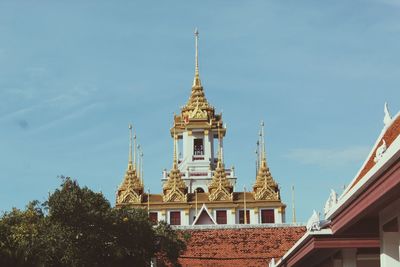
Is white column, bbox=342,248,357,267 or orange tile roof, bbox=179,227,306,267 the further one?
orange tile roof, bbox=179,227,306,267

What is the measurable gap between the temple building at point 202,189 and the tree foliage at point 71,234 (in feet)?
103

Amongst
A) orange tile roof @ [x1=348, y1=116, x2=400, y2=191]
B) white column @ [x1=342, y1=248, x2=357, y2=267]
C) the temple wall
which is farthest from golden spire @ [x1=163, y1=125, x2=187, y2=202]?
the temple wall

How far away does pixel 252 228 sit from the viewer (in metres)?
40.7

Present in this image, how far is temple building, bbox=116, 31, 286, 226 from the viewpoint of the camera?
211 ft

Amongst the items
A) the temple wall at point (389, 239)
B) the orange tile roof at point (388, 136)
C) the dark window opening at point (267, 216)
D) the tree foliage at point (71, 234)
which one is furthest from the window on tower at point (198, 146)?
the temple wall at point (389, 239)

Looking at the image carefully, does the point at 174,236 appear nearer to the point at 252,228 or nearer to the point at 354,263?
the point at 252,228

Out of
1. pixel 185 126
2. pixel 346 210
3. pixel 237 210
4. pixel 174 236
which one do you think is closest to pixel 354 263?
pixel 346 210

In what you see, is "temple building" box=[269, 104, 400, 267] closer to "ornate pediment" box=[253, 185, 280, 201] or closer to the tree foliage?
the tree foliage

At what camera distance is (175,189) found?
65250mm

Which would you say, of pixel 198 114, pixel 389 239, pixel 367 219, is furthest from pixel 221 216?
pixel 389 239

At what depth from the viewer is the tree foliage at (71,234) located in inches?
1007

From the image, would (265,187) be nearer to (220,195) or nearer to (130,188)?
(220,195)

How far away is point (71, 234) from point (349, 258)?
563 inches

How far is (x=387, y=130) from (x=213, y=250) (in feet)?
91.1
